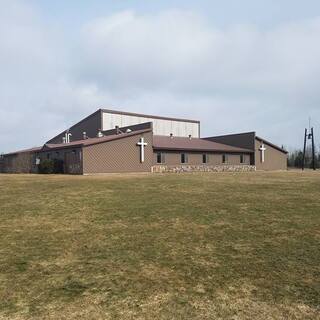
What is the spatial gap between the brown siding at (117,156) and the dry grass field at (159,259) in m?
23.0

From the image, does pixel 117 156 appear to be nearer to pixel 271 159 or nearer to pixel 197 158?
pixel 197 158

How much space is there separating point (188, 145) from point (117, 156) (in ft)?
38.5

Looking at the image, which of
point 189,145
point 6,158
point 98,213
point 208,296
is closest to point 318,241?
point 208,296

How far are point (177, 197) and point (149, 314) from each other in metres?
10.2

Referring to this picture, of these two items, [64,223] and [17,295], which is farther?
[64,223]

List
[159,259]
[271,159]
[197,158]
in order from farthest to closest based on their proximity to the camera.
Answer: [271,159] → [197,158] → [159,259]

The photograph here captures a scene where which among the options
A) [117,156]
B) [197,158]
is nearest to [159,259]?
[117,156]

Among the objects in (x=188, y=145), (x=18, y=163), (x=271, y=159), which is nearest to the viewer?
(x=18, y=163)

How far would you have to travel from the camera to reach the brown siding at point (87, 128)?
59.9 m

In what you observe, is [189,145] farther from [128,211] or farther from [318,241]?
[318,241]

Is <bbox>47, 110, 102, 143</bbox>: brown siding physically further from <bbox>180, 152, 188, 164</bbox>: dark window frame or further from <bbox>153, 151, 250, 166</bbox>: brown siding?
<bbox>153, 151, 250, 166</bbox>: brown siding

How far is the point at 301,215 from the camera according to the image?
12.6 m

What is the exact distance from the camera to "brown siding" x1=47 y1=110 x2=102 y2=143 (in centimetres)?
5994

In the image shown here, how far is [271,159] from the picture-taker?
57656 millimetres
